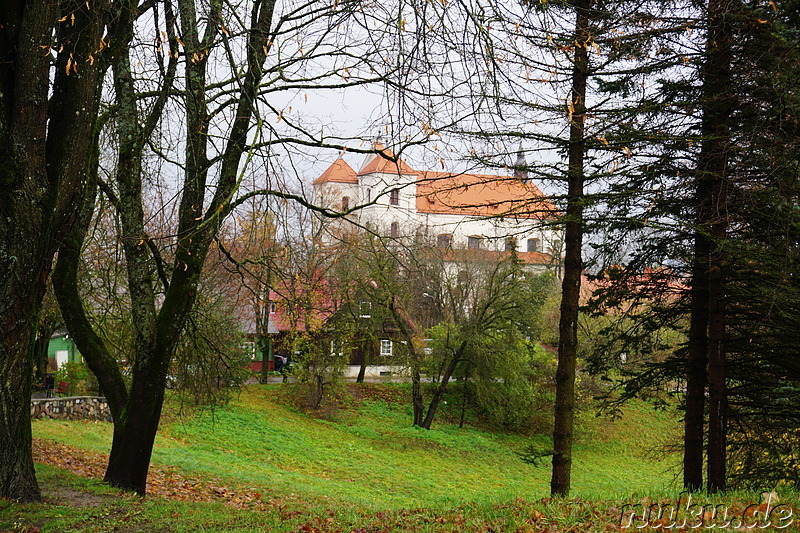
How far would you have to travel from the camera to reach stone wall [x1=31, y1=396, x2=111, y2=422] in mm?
17781

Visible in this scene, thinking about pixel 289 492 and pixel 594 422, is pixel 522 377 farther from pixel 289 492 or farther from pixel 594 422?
pixel 289 492

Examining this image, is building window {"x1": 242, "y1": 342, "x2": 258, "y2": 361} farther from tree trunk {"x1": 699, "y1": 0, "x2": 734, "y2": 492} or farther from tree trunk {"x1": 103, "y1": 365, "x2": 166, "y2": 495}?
tree trunk {"x1": 699, "y1": 0, "x2": 734, "y2": 492}

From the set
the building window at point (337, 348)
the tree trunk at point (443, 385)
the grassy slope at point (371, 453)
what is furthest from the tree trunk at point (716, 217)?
the building window at point (337, 348)

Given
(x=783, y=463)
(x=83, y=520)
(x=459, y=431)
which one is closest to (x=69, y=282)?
(x=83, y=520)

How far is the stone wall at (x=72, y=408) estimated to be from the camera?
17.8 metres

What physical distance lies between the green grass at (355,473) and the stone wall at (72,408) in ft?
2.57

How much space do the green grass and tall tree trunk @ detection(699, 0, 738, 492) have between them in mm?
1106

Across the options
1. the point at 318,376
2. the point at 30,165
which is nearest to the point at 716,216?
the point at 30,165

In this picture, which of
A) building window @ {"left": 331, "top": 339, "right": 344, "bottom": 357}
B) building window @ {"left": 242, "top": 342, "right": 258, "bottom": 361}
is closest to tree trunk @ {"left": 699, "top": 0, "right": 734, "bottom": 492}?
building window @ {"left": 331, "top": 339, "right": 344, "bottom": 357}

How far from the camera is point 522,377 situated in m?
27.7

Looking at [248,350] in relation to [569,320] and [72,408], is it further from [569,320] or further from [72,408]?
[569,320]

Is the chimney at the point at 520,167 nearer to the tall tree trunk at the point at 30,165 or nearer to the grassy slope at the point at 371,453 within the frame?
the grassy slope at the point at 371,453

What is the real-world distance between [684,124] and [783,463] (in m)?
5.49

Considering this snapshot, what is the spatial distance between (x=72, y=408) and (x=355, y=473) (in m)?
8.80
